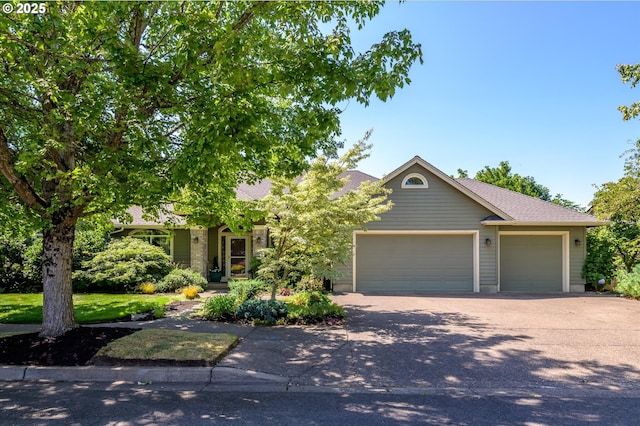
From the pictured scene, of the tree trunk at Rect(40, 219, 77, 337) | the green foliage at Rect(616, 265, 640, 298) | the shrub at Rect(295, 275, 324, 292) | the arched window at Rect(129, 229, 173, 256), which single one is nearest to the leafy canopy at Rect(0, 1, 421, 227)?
the tree trunk at Rect(40, 219, 77, 337)

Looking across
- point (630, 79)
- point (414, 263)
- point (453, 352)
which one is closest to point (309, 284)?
point (414, 263)

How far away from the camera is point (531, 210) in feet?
52.4

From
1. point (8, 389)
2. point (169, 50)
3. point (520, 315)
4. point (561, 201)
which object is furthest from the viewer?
point (561, 201)

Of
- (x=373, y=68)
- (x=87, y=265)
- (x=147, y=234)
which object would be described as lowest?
(x=87, y=265)

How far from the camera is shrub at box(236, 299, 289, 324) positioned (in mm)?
8445

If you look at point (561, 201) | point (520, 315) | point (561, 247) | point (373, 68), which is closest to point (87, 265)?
point (373, 68)

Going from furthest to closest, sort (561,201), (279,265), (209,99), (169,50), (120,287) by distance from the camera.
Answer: (561,201), (120,287), (279,265), (169,50), (209,99)

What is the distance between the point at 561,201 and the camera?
34.1 metres

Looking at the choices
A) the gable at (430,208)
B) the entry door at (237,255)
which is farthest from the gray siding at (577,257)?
the entry door at (237,255)

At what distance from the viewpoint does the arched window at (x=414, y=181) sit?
14758 mm

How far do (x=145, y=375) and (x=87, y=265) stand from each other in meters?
10.4

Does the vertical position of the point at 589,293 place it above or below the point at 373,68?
below

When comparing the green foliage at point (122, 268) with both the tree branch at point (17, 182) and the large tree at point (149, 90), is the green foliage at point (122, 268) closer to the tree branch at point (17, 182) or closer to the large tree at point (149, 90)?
the large tree at point (149, 90)

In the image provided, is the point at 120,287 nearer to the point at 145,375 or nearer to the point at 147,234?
the point at 147,234
